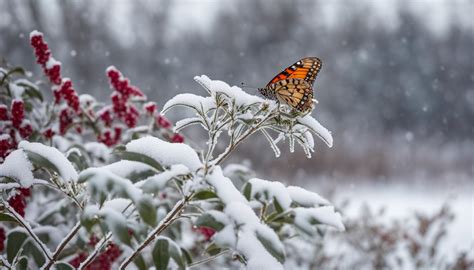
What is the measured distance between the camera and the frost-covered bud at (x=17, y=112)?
1.94m

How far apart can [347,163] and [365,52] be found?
434 inches

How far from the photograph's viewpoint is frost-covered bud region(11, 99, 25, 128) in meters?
1.94

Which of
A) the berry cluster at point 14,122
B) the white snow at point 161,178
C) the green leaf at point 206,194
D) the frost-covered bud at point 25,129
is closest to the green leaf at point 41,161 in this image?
the white snow at point 161,178

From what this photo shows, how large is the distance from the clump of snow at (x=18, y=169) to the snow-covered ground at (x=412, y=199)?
771cm

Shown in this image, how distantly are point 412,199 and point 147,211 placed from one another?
1102cm

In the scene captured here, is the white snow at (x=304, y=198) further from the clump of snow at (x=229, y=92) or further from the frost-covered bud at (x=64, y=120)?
the frost-covered bud at (x=64, y=120)

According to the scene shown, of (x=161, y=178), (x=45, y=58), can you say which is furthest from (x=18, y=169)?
(x=45, y=58)

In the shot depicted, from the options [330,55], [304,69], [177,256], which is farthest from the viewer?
[330,55]

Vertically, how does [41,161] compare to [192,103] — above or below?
below

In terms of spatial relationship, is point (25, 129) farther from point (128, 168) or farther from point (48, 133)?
point (128, 168)

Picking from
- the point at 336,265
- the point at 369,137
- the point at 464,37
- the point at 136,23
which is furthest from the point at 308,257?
the point at 464,37

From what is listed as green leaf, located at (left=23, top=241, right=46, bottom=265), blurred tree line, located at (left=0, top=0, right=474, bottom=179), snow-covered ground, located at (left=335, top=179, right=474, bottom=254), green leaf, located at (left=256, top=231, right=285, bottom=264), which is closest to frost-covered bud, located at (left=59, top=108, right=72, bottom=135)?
green leaf, located at (left=23, top=241, right=46, bottom=265)

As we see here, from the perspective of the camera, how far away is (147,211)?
0.97 meters

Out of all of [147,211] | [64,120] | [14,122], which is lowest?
[147,211]
